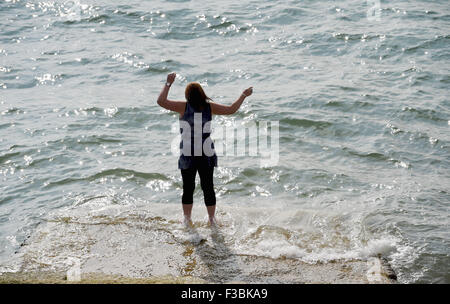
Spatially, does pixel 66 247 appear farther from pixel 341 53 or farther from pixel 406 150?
pixel 341 53

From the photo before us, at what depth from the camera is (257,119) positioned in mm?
12625

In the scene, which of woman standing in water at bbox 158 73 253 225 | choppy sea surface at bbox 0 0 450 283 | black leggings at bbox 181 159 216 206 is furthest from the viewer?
choppy sea surface at bbox 0 0 450 283

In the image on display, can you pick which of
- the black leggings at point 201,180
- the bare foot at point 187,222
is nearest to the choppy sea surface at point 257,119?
the bare foot at point 187,222

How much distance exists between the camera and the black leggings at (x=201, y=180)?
746 centimetres

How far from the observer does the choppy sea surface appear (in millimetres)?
8094

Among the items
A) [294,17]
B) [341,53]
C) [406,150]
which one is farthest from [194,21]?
[406,150]

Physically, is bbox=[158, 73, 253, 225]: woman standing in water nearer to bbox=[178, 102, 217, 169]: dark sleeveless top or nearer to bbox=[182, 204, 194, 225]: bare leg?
bbox=[178, 102, 217, 169]: dark sleeveless top

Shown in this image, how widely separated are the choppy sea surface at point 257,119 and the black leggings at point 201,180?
17.1 inches

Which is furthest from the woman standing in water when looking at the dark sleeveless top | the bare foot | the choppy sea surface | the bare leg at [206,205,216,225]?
the choppy sea surface

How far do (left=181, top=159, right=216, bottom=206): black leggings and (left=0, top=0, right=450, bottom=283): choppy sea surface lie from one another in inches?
17.1

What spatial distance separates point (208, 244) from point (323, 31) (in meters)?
11.8

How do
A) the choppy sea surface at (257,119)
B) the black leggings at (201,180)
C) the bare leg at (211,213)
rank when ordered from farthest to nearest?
the choppy sea surface at (257,119)
the bare leg at (211,213)
the black leggings at (201,180)

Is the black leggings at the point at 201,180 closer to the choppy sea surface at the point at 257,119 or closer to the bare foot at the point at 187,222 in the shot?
the bare foot at the point at 187,222

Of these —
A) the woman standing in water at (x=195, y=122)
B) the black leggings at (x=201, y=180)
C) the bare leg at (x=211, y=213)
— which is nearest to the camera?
the woman standing in water at (x=195, y=122)
